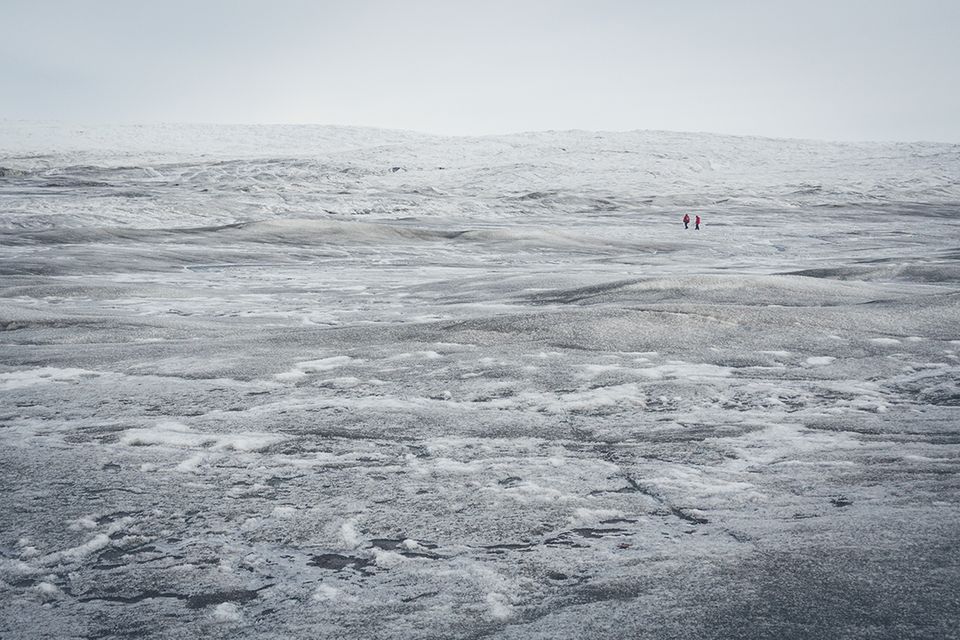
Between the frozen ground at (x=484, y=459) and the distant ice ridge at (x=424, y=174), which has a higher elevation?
the distant ice ridge at (x=424, y=174)

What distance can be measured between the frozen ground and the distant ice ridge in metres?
17.0

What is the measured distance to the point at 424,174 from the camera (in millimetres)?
45688

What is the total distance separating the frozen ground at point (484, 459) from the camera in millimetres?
2111

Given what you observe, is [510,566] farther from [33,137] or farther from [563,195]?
[33,137]

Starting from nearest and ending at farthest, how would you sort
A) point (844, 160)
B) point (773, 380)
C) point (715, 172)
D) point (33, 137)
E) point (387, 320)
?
point (773, 380) → point (387, 320) → point (715, 172) → point (844, 160) → point (33, 137)

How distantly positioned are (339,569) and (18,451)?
1.97 meters

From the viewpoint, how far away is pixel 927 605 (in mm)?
2008

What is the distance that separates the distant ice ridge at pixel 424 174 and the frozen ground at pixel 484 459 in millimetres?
17038

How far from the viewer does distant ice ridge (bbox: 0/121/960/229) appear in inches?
1133

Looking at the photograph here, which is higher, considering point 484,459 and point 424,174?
point 424,174

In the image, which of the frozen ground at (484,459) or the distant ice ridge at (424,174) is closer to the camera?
the frozen ground at (484,459)

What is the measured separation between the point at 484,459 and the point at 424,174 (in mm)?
43514

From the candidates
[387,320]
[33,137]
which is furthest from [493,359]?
[33,137]

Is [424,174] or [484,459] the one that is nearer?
[484,459]
